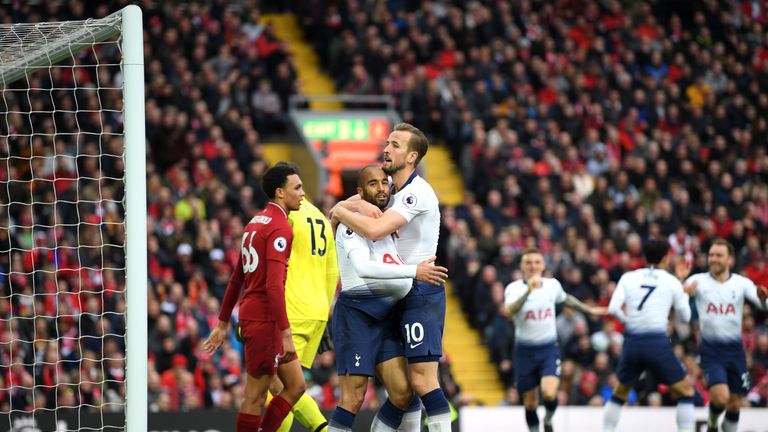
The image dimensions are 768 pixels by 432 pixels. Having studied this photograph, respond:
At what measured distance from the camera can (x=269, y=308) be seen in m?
8.69

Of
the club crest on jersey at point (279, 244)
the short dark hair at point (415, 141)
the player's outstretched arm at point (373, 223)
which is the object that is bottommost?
the club crest on jersey at point (279, 244)

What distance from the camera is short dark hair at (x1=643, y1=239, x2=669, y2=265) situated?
38.4 feet

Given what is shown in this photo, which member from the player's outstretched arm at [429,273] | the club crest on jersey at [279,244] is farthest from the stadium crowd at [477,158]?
the player's outstretched arm at [429,273]

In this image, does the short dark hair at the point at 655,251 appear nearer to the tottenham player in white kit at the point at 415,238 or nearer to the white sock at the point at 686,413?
the white sock at the point at 686,413

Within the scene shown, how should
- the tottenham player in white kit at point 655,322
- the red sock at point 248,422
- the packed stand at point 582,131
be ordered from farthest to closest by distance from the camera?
the packed stand at point 582,131
the tottenham player in white kit at point 655,322
the red sock at point 248,422

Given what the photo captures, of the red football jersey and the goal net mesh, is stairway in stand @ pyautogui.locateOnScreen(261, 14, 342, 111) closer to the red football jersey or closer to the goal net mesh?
the goal net mesh

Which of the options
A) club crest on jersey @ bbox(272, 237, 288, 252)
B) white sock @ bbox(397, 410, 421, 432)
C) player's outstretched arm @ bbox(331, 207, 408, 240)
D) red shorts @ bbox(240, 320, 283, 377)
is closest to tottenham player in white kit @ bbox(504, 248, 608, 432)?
white sock @ bbox(397, 410, 421, 432)

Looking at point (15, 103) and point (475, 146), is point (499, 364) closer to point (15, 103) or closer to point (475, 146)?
point (475, 146)

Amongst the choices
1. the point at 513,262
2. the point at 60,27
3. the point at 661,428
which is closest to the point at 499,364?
the point at 513,262

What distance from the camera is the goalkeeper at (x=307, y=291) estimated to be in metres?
9.20

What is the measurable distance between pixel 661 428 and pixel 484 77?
366 inches

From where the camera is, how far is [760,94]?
23000mm

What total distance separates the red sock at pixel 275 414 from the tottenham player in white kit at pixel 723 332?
5088 millimetres

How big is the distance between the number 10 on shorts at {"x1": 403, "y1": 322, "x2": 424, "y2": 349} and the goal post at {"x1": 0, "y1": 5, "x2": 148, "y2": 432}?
1.73 meters
